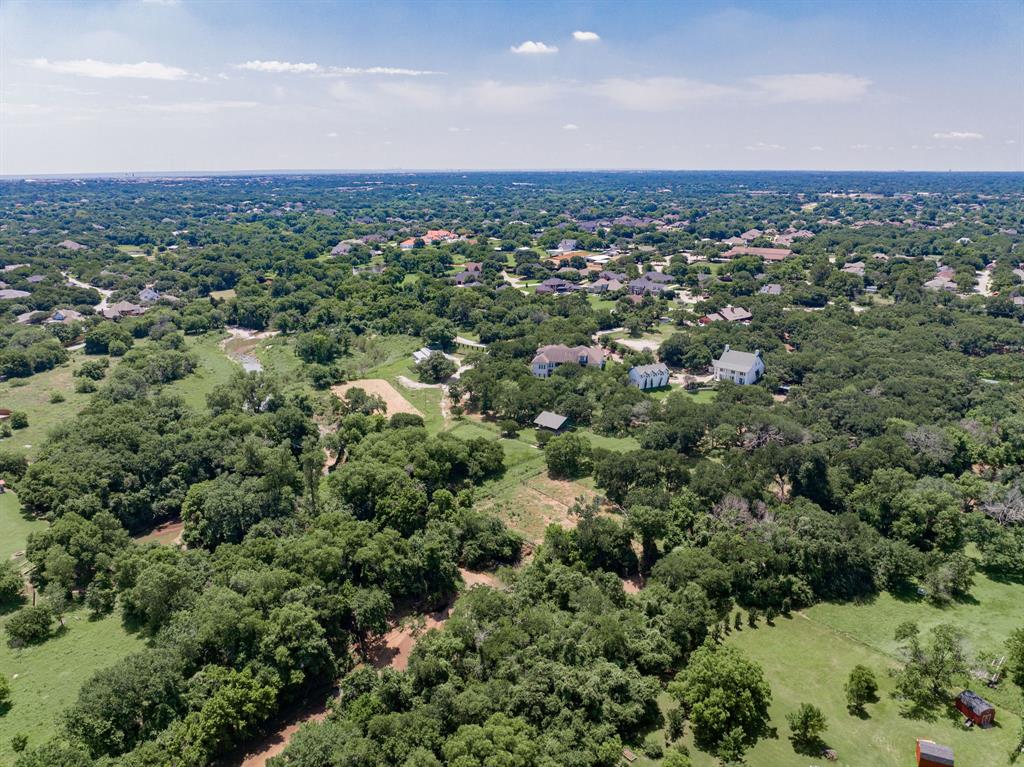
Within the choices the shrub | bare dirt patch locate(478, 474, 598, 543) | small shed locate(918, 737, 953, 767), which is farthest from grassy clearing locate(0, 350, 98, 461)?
small shed locate(918, 737, 953, 767)

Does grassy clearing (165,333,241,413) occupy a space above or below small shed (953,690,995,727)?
above

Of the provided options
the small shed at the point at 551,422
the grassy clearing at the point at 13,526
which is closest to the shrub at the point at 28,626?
the grassy clearing at the point at 13,526

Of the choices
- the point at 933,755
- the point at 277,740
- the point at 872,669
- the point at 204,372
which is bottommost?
the point at 277,740

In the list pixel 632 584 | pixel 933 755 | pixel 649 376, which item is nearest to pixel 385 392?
pixel 649 376

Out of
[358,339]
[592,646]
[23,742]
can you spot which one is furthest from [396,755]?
[358,339]

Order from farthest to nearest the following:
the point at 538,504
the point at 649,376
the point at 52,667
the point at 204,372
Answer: the point at 204,372 → the point at 649,376 → the point at 538,504 → the point at 52,667

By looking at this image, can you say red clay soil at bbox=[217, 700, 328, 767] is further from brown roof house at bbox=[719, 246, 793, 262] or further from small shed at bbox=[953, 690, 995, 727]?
brown roof house at bbox=[719, 246, 793, 262]

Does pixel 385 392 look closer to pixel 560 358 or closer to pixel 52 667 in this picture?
pixel 560 358
